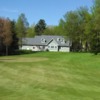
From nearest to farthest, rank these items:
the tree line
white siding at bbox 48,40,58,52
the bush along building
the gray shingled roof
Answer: the tree line
the bush along building
white siding at bbox 48,40,58,52
the gray shingled roof

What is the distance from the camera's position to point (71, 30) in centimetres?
11662

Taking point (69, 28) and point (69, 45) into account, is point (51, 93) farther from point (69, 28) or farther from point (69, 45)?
point (69, 45)

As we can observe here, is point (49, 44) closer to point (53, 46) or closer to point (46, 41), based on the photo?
point (53, 46)

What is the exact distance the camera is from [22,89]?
65.0 feet

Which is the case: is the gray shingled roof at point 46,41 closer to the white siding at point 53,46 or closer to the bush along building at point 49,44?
the bush along building at point 49,44

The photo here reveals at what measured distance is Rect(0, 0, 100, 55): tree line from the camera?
7499cm

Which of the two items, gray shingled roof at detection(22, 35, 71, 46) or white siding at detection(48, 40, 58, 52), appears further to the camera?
gray shingled roof at detection(22, 35, 71, 46)

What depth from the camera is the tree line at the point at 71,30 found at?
7499 centimetres

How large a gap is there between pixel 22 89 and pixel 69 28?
98.7 m

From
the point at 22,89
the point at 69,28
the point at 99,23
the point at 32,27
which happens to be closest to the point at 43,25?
the point at 32,27

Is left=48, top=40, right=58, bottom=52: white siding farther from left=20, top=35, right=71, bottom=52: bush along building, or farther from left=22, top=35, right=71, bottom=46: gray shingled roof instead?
left=22, top=35, right=71, bottom=46: gray shingled roof

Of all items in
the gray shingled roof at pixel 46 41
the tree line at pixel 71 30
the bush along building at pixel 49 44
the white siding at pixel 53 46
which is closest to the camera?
the tree line at pixel 71 30

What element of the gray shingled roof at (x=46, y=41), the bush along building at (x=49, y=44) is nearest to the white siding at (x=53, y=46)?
the bush along building at (x=49, y=44)

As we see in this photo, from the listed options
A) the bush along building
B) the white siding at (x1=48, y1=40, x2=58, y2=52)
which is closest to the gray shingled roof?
the bush along building
